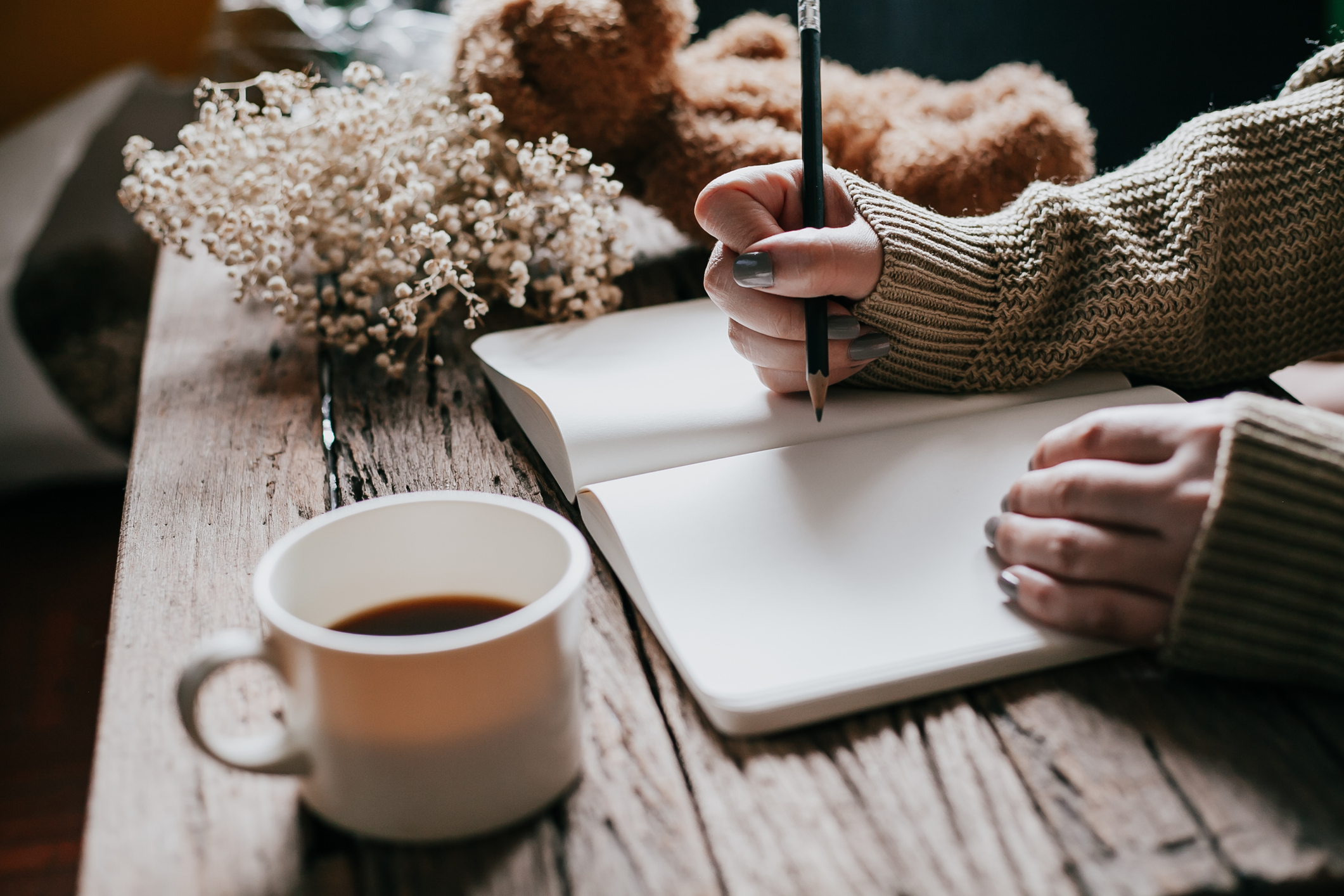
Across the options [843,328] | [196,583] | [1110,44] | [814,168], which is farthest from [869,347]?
[1110,44]

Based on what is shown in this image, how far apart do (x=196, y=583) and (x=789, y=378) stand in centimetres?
40

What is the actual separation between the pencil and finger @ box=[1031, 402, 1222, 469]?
0.16 meters

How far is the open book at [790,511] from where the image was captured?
456 mm

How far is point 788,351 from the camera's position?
671 mm

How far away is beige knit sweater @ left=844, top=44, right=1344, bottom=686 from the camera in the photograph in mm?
681

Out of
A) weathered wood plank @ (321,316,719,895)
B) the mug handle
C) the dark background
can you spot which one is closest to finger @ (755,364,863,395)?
weathered wood plank @ (321,316,719,895)

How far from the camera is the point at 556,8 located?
0.91 meters

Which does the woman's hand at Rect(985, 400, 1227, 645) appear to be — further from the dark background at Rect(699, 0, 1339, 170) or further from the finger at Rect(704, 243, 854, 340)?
the dark background at Rect(699, 0, 1339, 170)

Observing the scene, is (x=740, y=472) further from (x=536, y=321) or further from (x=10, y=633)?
(x=10, y=633)

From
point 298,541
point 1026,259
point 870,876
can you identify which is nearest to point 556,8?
point 1026,259

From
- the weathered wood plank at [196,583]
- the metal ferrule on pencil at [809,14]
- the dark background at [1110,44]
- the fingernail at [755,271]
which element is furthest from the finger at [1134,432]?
the dark background at [1110,44]

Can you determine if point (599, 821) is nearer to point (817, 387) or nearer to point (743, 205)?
point (817, 387)

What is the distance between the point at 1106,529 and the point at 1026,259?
289 millimetres

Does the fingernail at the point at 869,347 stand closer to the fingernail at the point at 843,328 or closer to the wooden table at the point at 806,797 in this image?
the fingernail at the point at 843,328
